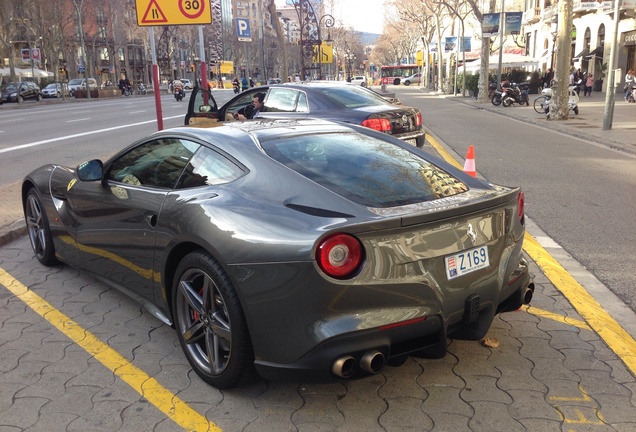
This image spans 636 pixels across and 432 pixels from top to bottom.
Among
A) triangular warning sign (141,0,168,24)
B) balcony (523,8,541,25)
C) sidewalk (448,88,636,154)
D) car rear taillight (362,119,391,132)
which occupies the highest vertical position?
balcony (523,8,541,25)

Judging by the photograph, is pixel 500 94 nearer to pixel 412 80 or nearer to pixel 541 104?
pixel 541 104

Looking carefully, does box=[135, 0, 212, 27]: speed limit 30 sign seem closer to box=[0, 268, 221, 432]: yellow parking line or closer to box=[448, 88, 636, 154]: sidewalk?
box=[0, 268, 221, 432]: yellow parking line

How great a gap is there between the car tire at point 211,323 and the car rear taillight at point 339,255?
0.55 meters

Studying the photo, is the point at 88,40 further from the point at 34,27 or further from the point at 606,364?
the point at 606,364

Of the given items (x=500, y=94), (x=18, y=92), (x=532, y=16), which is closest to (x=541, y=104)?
(x=500, y=94)

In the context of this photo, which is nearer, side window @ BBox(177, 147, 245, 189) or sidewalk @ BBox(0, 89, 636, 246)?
side window @ BBox(177, 147, 245, 189)

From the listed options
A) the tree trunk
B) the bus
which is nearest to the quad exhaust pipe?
the tree trunk

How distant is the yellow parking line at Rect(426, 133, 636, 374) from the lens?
135 inches

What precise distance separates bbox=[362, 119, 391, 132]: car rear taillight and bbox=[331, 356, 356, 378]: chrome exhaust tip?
6.01m

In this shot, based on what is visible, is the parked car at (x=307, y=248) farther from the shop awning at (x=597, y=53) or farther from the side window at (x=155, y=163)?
the shop awning at (x=597, y=53)

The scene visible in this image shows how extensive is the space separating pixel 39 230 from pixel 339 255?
12.0ft

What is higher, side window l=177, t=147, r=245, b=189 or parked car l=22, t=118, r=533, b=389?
side window l=177, t=147, r=245, b=189

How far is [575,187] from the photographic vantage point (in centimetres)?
846

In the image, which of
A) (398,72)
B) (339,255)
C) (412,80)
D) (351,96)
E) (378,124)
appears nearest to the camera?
(339,255)
